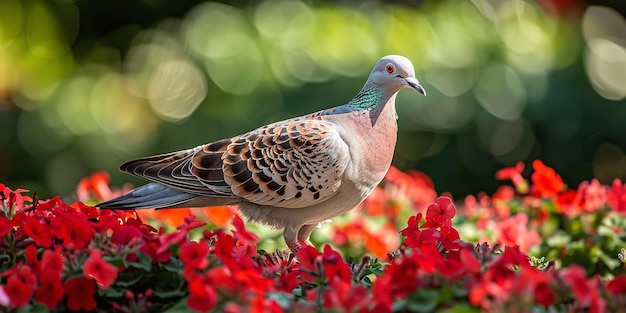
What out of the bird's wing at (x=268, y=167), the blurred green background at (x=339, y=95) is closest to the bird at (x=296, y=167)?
the bird's wing at (x=268, y=167)

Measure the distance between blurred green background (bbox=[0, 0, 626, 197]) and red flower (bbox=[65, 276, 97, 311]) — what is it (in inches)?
198

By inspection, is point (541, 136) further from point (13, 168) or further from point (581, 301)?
point (581, 301)

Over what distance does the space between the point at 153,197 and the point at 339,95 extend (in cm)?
365

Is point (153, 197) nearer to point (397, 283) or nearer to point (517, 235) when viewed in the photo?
point (517, 235)

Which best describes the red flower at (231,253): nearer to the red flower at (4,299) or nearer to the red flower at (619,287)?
the red flower at (4,299)

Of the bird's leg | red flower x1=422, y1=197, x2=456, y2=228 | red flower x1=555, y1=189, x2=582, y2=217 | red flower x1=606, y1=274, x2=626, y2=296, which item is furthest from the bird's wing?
red flower x1=606, y1=274, x2=626, y2=296

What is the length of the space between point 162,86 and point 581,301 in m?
6.25

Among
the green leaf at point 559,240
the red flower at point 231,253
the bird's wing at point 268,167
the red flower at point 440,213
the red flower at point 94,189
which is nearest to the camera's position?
the red flower at point 231,253

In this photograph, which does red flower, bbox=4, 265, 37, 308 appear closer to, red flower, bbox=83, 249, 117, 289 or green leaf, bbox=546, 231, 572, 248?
red flower, bbox=83, 249, 117, 289

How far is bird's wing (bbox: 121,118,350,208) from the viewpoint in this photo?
342cm

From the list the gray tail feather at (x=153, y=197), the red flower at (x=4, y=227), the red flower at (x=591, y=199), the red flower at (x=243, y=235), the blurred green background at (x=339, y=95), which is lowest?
the blurred green background at (x=339, y=95)

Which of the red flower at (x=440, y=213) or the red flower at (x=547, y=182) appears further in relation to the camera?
the red flower at (x=547, y=182)

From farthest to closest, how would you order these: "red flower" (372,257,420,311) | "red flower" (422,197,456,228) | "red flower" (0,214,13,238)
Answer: "red flower" (422,197,456,228)
"red flower" (0,214,13,238)
"red flower" (372,257,420,311)

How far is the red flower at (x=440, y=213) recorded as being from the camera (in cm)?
256
